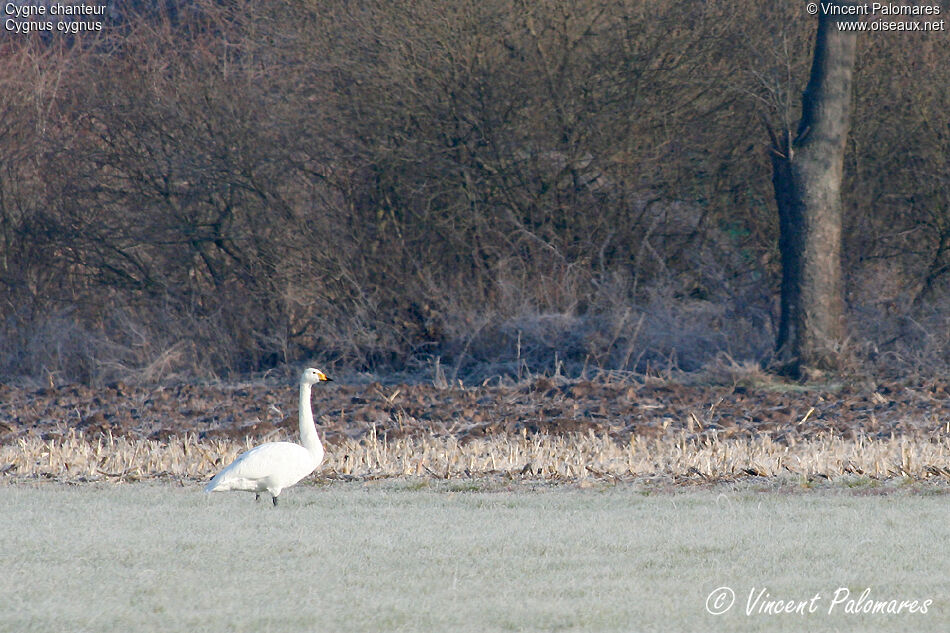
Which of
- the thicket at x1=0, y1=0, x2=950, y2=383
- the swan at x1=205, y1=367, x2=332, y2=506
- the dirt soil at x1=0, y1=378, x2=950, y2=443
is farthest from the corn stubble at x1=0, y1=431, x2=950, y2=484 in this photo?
the thicket at x1=0, y1=0, x2=950, y2=383

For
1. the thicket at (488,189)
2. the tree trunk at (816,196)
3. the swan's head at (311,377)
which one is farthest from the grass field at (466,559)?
the thicket at (488,189)

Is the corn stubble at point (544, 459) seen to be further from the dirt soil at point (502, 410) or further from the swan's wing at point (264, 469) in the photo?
the swan's wing at point (264, 469)

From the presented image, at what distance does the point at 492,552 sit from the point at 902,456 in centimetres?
441

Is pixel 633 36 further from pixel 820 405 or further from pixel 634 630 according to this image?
pixel 634 630

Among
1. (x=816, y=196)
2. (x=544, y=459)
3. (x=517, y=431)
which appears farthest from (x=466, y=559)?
(x=816, y=196)

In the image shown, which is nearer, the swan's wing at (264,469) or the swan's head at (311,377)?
the swan's wing at (264,469)

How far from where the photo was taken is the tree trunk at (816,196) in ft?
56.0

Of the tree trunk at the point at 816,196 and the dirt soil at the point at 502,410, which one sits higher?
the tree trunk at the point at 816,196

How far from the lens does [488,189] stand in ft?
66.4

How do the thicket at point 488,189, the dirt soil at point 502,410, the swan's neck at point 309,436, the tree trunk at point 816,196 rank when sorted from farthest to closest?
the thicket at point 488,189 → the tree trunk at point 816,196 → the dirt soil at point 502,410 → the swan's neck at point 309,436

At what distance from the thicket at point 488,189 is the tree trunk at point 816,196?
118 centimetres

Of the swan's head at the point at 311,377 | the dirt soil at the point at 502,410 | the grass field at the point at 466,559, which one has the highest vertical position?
the swan's head at the point at 311,377

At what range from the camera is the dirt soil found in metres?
13.2

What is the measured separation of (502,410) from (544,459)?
370 cm
